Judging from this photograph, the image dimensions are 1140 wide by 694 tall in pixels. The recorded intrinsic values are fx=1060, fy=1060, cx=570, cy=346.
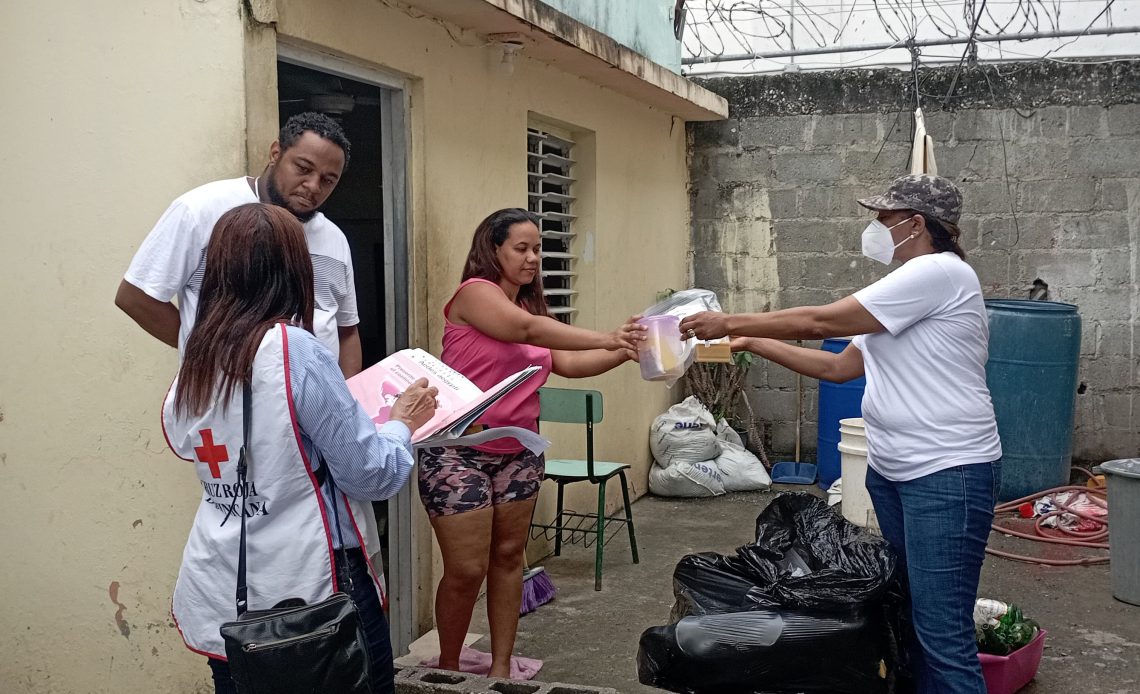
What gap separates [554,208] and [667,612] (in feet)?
8.08

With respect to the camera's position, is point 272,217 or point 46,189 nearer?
point 272,217

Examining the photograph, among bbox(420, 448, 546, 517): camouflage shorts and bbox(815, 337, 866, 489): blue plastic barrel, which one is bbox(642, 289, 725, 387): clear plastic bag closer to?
bbox(420, 448, 546, 517): camouflage shorts

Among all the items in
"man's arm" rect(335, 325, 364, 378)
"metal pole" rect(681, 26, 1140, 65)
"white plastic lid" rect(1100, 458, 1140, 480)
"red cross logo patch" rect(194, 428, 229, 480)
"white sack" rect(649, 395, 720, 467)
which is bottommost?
"white sack" rect(649, 395, 720, 467)

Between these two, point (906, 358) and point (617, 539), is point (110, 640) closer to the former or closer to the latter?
point (906, 358)

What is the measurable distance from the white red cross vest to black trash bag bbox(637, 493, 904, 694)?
108 cm

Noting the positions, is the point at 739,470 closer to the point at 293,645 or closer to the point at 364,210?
the point at 364,210

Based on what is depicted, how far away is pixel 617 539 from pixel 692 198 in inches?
115

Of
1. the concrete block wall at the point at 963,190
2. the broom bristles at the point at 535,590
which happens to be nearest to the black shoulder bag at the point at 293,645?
the broom bristles at the point at 535,590

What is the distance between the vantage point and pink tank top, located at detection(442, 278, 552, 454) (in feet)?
11.3

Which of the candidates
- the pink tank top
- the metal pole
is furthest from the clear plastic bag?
the metal pole

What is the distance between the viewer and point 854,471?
19.3ft

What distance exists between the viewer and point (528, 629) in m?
4.48

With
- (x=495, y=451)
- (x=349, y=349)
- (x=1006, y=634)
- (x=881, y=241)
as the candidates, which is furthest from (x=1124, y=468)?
(x=349, y=349)

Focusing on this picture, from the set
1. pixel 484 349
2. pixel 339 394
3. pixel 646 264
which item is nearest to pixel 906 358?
pixel 484 349
